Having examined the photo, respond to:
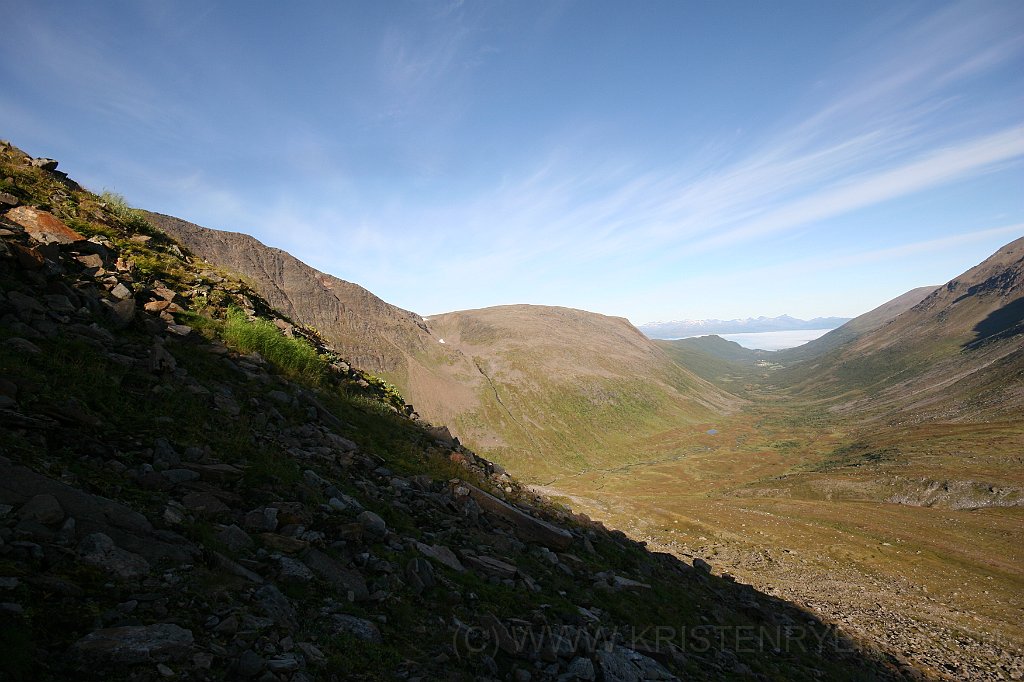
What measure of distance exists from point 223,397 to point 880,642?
43.4 m

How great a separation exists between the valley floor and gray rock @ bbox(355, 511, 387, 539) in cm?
3785

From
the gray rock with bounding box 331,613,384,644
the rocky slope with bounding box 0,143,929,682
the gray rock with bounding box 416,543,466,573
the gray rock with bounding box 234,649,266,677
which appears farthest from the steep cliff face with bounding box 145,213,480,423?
the gray rock with bounding box 234,649,266,677

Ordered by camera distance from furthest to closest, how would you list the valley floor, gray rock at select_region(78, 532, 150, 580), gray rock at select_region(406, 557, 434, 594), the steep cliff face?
the steep cliff face → the valley floor → gray rock at select_region(406, 557, 434, 594) → gray rock at select_region(78, 532, 150, 580)

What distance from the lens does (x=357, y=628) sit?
687 cm

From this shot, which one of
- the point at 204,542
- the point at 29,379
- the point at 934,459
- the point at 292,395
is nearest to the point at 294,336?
the point at 292,395

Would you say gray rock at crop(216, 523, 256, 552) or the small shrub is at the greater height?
the small shrub

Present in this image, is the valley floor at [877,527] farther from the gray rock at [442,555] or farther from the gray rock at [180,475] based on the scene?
the gray rock at [180,475]

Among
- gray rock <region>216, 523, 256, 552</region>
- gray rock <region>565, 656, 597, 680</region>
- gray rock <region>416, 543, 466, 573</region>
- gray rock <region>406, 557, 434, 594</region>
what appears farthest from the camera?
gray rock <region>416, 543, 466, 573</region>

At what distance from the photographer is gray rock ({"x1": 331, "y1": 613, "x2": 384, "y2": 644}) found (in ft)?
22.0

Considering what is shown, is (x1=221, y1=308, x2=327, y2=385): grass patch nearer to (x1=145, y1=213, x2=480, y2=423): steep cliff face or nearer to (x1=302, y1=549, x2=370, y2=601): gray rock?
(x1=302, y1=549, x2=370, y2=601): gray rock

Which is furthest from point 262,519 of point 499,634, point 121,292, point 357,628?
point 121,292

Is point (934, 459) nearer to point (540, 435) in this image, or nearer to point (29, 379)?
point (540, 435)

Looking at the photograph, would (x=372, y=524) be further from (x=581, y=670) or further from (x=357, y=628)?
(x=581, y=670)

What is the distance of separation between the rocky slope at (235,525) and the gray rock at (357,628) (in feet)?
0.08
